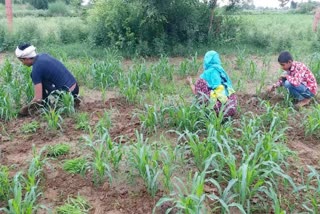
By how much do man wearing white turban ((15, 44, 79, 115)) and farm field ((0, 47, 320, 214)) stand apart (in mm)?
331

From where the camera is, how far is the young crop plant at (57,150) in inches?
152

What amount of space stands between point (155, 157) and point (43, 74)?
95.8 inches

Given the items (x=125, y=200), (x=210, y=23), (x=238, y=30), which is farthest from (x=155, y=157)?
(x=238, y=30)

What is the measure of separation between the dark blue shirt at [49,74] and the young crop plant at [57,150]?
1200mm

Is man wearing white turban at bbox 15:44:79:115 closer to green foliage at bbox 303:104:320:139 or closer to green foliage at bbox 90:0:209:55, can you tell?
green foliage at bbox 303:104:320:139

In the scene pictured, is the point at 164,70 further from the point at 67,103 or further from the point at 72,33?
the point at 72,33

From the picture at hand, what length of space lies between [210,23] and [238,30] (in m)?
1.06

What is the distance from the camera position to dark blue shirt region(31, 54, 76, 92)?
15.5ft

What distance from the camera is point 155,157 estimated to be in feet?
10.5

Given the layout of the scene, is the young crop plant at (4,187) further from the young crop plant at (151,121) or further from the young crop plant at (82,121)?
the young crop plant at (151,121)

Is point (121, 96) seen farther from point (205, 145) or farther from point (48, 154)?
point (205, 145)

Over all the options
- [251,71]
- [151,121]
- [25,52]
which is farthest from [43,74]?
[251,71]

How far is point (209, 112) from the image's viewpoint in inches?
170

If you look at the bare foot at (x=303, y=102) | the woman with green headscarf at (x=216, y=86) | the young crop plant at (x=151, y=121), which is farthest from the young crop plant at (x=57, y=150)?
the bare foot at (x=303, y=102)
